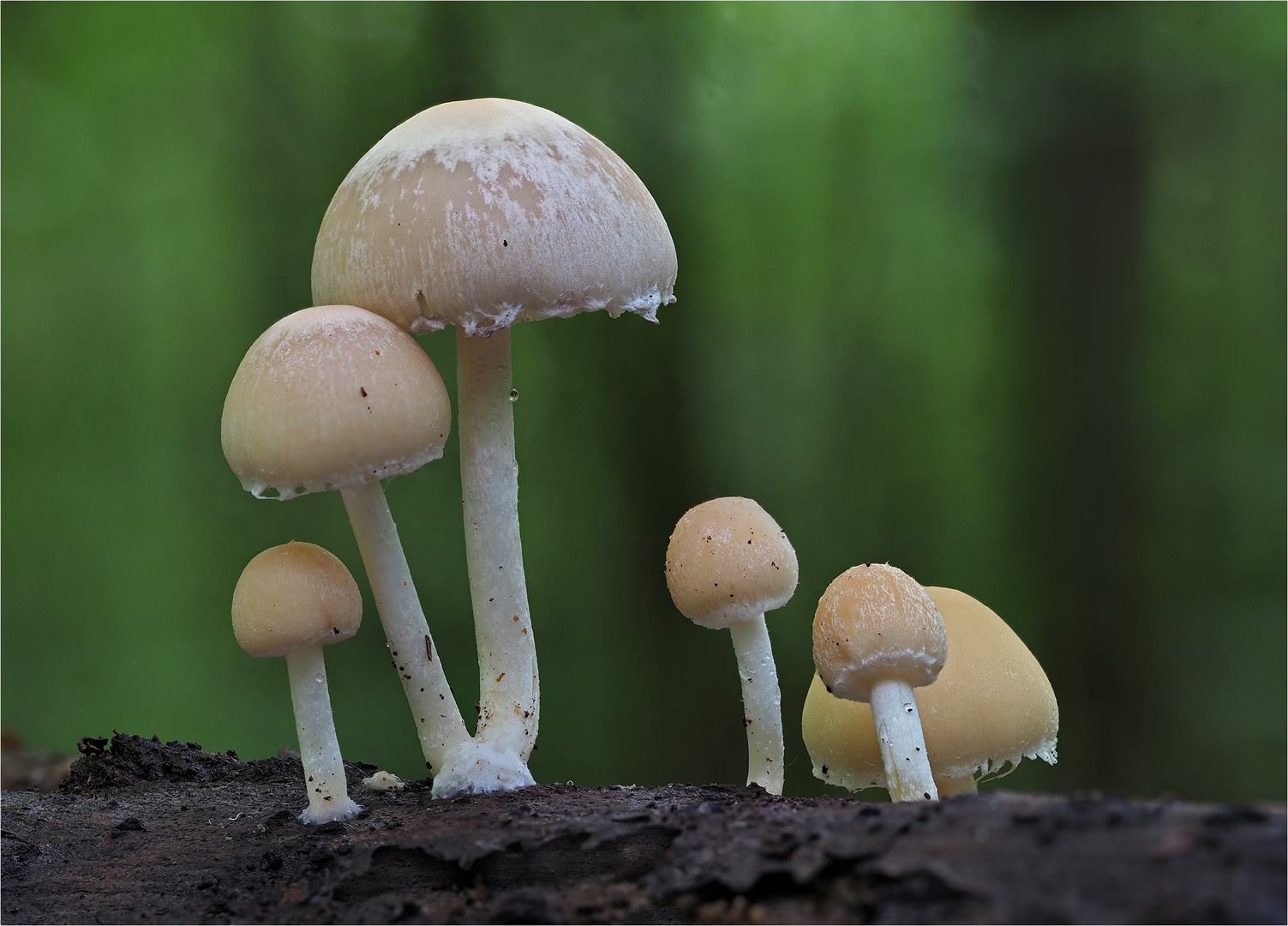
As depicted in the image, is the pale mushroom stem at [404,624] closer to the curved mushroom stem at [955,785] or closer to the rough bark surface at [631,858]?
the rough bark surface at [631,858]

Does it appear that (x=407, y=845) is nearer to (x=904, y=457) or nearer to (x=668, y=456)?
(x=668, y=456)

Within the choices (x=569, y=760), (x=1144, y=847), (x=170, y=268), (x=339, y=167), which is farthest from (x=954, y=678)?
(x=170, y=268)

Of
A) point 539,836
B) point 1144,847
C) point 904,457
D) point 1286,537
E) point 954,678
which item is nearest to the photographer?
point 1144,847

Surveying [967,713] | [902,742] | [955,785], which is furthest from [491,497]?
[955,785]

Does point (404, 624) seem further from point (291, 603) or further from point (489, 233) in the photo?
point (489, 233)

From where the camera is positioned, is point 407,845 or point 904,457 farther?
point 904,457

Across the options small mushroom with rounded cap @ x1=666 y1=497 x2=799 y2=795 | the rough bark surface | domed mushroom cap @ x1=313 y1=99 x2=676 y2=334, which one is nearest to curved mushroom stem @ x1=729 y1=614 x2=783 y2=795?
small mushroom with rounded cap @ x1=666 y1=497 x2=799 y2=795

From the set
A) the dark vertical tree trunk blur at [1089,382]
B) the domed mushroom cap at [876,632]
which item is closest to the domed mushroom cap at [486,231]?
the domed mushroom cap at [876,632]

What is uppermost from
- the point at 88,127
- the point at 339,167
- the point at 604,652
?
the point at 88,127
